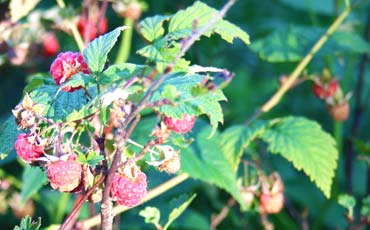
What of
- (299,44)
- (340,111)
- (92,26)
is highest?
(92,26)

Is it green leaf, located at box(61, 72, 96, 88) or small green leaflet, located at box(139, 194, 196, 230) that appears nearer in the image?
green leaf, located at box(61, 72, 96, 88)

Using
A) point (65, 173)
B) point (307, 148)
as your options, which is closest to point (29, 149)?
point (65, 173)

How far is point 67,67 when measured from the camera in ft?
3.81

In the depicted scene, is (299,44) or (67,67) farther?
(299,44)

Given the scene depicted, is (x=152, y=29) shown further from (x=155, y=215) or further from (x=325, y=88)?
(x=325, y=88)

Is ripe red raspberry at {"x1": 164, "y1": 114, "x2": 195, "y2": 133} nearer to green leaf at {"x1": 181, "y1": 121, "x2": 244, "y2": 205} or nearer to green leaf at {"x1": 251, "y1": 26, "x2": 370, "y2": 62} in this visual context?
green leaf at {"x1": 181, "y1": 121, "x2": 244, "y2": 205}

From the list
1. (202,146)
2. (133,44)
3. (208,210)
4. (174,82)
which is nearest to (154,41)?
(174,82)

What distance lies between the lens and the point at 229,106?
10.1 ft

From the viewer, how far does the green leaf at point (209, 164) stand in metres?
1.69

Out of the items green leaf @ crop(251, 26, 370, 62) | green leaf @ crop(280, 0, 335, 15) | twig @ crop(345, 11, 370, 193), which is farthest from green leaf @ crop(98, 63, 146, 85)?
green leaf @ crop(280, 0, 335, 15)

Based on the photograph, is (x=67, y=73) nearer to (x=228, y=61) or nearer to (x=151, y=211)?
(x=151, y=211)

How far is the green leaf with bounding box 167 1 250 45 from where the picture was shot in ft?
4.11

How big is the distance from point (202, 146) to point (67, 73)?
67cm

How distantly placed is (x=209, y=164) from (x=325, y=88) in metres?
0.53
